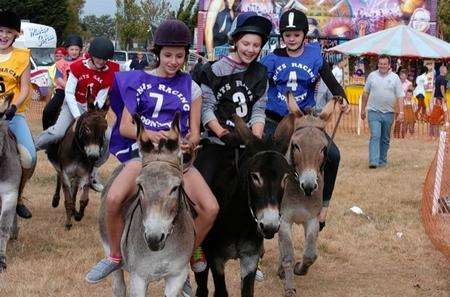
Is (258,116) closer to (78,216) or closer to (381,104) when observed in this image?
(78,216)

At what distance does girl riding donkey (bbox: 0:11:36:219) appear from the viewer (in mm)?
7090

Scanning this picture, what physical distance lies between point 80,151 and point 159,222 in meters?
5.21

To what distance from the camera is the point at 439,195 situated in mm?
9039

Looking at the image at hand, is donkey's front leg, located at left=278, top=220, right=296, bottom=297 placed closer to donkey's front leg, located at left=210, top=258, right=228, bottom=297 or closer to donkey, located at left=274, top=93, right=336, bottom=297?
donkey, located at left=274, top=93, right=336, bottom=297

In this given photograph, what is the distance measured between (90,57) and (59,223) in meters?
2.28

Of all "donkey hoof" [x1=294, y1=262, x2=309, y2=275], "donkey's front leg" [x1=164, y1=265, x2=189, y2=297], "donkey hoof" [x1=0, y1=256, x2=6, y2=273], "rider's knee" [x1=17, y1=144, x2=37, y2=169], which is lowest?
"donkey hoof" [x1=294, y1=262, x2=309, y2=275]

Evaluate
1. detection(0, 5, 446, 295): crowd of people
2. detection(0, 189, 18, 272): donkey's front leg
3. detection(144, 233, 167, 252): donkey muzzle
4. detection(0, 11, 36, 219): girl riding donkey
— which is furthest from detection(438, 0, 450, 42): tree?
detection(144, 233, 167, 252): donkey muzzle

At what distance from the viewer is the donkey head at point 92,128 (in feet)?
27.4

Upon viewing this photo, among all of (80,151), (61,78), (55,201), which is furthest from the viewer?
(61,78)

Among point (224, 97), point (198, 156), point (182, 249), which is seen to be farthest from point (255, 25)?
point (182, 249)

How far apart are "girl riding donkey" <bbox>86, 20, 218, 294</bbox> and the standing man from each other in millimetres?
9659

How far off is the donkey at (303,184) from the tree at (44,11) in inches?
2017

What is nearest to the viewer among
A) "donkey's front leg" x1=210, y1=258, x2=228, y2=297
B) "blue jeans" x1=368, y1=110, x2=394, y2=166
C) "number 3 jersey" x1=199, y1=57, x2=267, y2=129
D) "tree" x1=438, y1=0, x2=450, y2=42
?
"donkey's front leg" x1=210, y1=258, x2=228, y2=297


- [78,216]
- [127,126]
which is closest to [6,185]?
[78,216]
